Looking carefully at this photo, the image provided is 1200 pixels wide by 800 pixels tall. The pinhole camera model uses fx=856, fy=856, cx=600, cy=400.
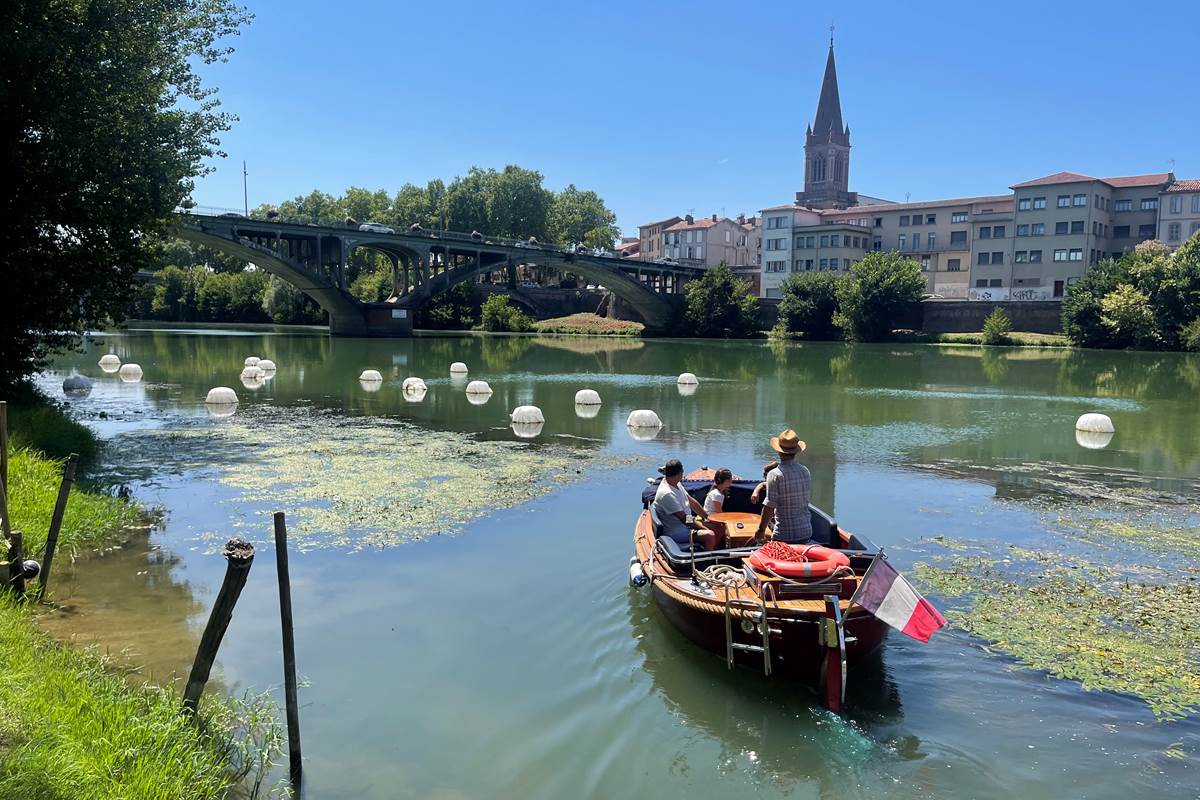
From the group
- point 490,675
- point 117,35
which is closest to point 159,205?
point 117,35

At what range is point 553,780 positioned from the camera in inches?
247

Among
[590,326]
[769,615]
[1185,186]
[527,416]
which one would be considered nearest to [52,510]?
[769,615]

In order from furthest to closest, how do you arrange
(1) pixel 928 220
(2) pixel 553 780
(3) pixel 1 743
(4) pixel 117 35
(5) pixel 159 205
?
1. (1) pixel 928 220
2. (5) pixel 159 205
3. (4) pixel 117 35
4. (2) pixel 553 780
5. (3) pixel 1 743

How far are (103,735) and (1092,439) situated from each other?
24.1m

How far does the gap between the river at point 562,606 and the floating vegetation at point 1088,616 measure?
0.32m

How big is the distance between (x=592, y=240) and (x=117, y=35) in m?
104

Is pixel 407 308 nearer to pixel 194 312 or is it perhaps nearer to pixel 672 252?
pixel 194 312

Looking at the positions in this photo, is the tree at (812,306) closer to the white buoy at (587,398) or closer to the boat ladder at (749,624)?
the white buoy at (587,398)

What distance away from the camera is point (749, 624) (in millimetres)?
7547

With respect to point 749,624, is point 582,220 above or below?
above

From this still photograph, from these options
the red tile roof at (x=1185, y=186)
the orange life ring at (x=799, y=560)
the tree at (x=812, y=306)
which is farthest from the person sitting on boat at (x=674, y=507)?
the red tile roof at (x=1185, y=186)

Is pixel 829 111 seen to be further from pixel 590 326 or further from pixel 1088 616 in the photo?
pixel 1088 616

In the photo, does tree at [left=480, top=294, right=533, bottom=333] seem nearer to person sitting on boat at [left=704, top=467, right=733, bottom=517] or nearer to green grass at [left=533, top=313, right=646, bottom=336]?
green grass at [left=533, top=313, right=646, bottom=336]

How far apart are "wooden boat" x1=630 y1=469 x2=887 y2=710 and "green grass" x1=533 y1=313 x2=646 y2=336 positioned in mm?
85694
